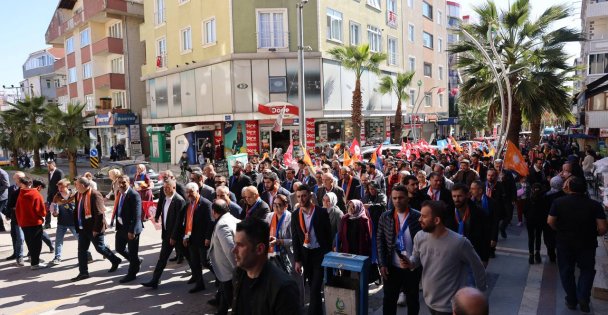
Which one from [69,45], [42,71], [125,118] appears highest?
[42,71]

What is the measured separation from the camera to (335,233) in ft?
20.2

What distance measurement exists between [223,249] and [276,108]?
833 inches

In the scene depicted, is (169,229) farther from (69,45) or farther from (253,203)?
(69,45)

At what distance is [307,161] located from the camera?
11727 mm

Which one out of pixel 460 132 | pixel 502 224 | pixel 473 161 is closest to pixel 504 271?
pixel 502 224

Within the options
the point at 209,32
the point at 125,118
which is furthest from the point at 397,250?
the point at 125,118

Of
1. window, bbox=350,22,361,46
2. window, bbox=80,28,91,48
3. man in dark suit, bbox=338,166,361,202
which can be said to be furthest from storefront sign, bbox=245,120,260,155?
window, bbox=80,28,91,48

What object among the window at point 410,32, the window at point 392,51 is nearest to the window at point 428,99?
the window at point 410,32

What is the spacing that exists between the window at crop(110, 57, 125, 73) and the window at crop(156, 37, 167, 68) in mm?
6579

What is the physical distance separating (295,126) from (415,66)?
15922 mm

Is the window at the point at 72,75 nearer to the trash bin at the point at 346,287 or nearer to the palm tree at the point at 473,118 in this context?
the palm tree at the point at 473,118

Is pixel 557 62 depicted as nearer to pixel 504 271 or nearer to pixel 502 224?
pixel 502 224

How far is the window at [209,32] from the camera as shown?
89.5ft

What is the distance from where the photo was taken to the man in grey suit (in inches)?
215
